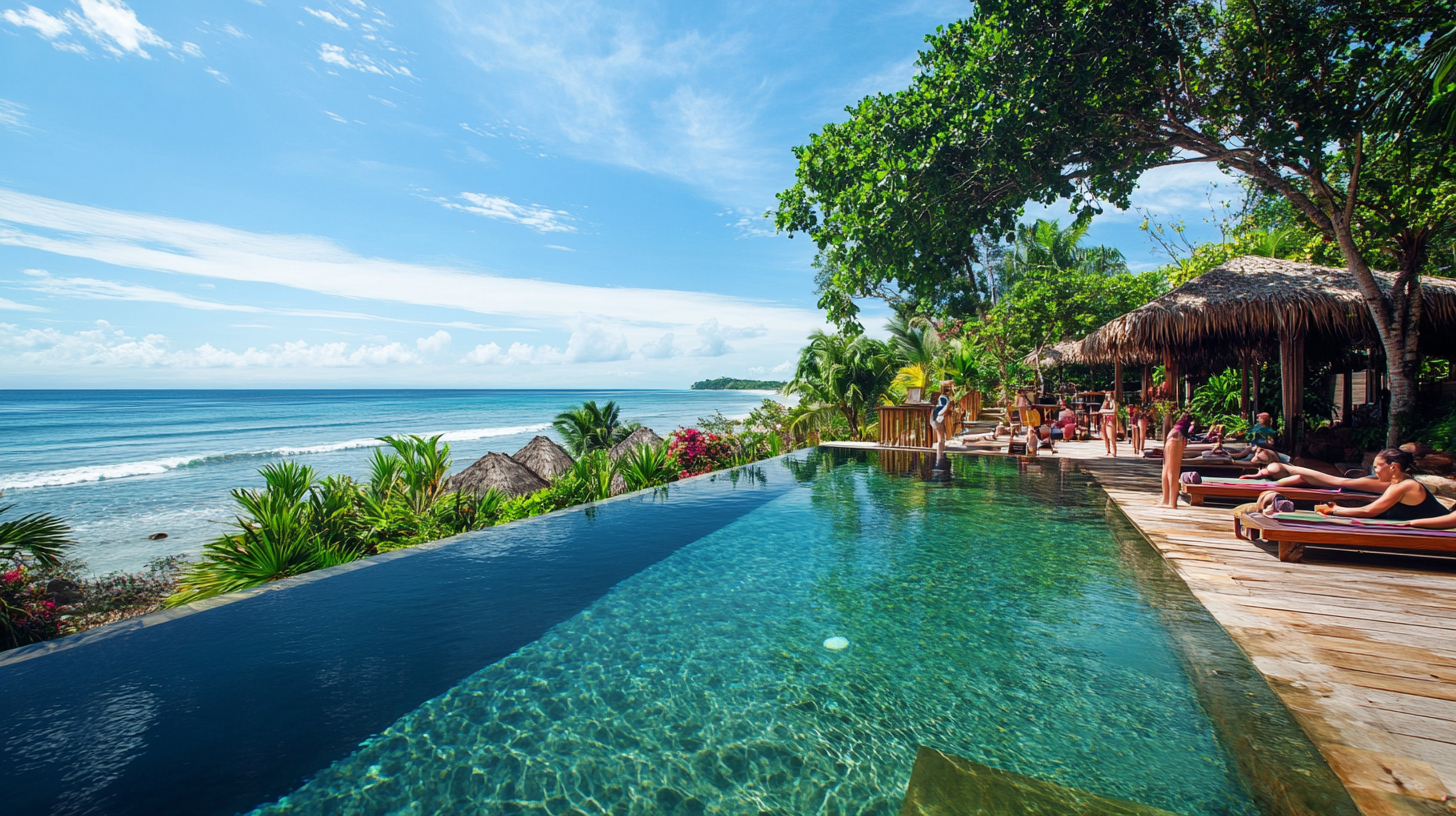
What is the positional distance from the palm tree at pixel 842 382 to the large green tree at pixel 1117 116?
5.28 m

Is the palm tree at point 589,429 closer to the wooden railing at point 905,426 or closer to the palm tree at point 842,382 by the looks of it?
the palm tree at point 842,382

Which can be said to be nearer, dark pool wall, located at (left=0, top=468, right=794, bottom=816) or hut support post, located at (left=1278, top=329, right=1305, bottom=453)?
dark pool wall, located at (left=0, top=468, right=794, bottom=816)

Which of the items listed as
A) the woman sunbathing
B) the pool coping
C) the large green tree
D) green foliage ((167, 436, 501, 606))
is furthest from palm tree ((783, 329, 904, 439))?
the pool coping

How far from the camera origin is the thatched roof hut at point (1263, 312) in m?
8.55

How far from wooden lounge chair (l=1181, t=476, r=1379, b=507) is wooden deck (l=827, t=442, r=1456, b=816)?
963 mm

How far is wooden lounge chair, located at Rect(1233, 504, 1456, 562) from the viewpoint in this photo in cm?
394

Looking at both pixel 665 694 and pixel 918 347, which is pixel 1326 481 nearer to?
pixel 665 694

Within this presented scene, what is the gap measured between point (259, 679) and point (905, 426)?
12407mm

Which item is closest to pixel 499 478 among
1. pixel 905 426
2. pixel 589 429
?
pixel 589 429

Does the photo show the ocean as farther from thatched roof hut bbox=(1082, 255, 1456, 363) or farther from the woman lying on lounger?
thatched roof hut bbox=(1082, 255, 1456, 363)

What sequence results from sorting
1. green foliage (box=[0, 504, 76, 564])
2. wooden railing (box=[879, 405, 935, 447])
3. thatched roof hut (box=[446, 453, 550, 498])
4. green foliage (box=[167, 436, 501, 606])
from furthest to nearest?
wooden railing (box=[879, 405, 935, 447]), thatched roof hut (box=[446, 453, 550, 498]), green foliage (box=[167, 436, 501, 606]), green foliage (box=[0, 504, 76, 564])

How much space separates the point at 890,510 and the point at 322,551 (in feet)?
20.2

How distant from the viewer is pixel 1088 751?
2377mm

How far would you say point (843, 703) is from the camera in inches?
111
